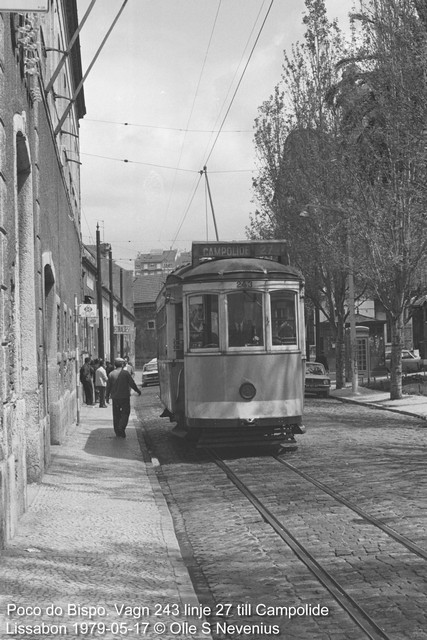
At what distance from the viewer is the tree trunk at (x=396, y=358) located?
28.7 metres

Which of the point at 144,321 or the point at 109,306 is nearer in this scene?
the point at 109,306

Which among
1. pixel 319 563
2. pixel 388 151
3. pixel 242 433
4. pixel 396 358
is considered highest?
pixel 388 151

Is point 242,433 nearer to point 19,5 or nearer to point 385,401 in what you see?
point 19,5

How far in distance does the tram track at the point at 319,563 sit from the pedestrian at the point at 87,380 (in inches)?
656

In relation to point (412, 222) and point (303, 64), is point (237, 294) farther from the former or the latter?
point (303, 64)

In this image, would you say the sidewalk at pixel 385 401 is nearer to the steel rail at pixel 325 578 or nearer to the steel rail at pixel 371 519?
the steel rail at pixel 371 519

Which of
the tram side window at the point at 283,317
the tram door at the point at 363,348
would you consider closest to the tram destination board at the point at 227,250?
the tram side window at the point at 283,317

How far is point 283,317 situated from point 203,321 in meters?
1.31

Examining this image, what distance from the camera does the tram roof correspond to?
1471cm

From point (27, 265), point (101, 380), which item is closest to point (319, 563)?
point (27, 265)

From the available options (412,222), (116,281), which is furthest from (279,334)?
(116,281)

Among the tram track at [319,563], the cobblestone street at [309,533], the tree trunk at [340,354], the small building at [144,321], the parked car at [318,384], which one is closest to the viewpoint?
the tram track at [319,563]

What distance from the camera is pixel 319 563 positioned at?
293 inches

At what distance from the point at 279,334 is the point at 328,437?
3.87 m
